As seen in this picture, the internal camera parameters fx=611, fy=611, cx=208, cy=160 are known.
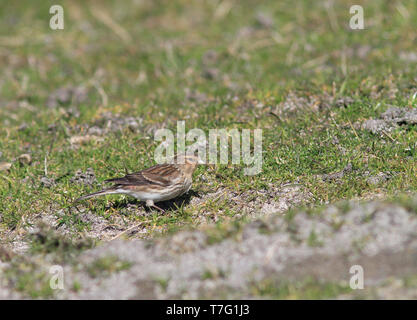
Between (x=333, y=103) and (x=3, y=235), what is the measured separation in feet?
16.9

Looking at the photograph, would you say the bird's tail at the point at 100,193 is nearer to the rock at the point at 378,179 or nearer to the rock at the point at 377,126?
the rock at the point at 378,179

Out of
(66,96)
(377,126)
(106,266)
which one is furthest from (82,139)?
(377,126)

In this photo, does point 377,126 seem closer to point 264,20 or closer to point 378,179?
point 378,179

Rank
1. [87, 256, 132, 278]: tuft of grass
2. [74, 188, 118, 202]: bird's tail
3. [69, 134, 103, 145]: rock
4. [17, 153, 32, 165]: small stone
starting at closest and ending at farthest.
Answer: [87, 256, 132, 278]: tuft of grass < [74, 188, 118, 202]: bird's tail < [17, 153, 32, 165]: small stone < [69, 134, 103, 145]: rock

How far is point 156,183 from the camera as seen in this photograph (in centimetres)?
755

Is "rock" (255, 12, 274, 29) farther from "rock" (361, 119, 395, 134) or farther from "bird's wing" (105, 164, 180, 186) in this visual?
"bird's wing" (105, 164, 180, 186)

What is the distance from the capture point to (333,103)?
942 centimetres

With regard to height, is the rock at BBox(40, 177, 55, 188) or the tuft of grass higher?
the rock at BBox(40, 177, 55, 188)

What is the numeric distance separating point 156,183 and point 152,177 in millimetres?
140

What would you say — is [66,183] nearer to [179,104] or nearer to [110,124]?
[110,124]

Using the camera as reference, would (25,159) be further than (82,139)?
No

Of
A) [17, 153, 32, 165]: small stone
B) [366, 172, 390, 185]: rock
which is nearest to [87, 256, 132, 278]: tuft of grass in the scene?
[366, 172, 390, 185]: rock

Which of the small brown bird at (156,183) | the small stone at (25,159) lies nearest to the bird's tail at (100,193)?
the small brown bird at (156,183)

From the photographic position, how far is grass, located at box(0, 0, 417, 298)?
25.5ft
